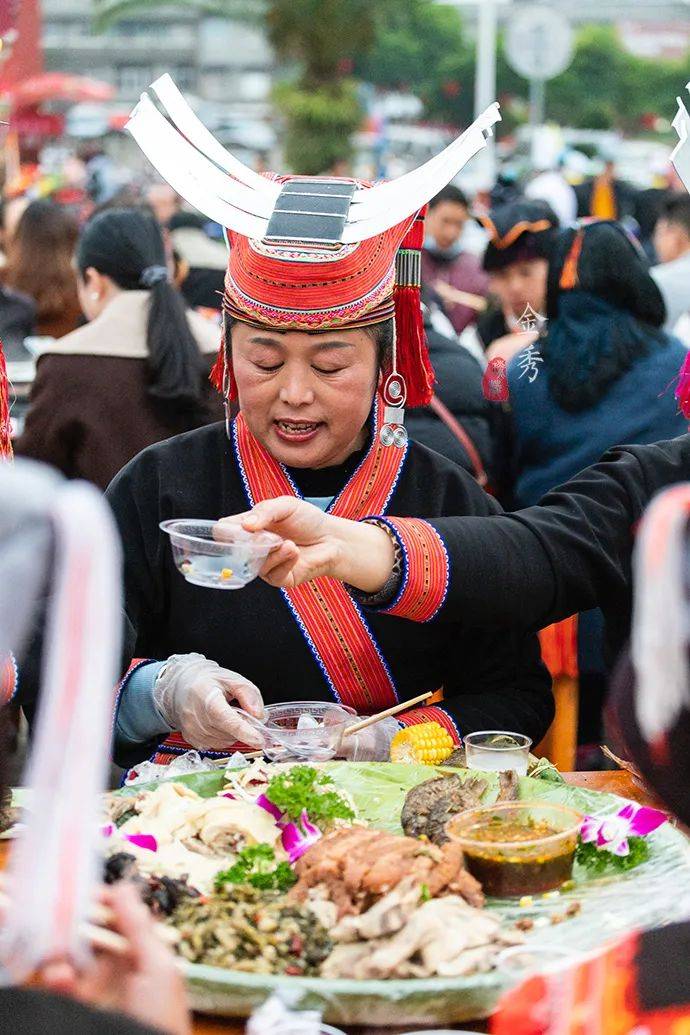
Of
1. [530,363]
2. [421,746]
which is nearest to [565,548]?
[421,746]

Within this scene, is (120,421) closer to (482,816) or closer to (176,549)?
(176,549)

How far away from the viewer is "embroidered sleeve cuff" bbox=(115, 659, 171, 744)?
8.57 feet

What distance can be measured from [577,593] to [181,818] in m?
0.87

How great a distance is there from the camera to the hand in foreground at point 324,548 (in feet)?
7.69

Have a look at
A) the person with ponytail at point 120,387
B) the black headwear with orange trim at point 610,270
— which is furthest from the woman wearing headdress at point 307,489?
the person with ponytail at point 120,387

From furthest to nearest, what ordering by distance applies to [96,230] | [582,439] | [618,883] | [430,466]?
1. [96,230]
2. [582,439]
3. [430,466]
4. [618,883]

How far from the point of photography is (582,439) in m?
4.49

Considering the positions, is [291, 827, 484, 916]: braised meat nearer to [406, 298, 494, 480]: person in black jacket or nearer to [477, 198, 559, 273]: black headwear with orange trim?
[406, 298, 494, 480]: person in black jacket

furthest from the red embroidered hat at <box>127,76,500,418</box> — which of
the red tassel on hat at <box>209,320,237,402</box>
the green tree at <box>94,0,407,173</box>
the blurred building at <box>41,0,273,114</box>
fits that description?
the blurred building at <box>41,0,273,114</box>

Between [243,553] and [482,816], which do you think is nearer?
[482,816]

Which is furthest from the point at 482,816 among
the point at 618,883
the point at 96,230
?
the point at 96,230

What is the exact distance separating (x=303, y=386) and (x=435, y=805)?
0.84m

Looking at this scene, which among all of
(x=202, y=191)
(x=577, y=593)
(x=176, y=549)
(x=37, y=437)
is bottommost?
(x=37, y=437)

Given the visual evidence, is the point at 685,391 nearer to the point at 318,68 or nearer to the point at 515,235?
the point at 515,235
